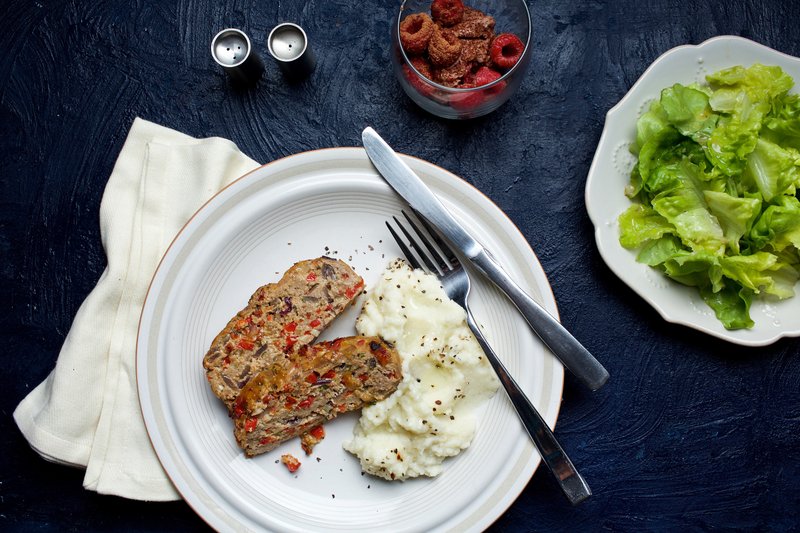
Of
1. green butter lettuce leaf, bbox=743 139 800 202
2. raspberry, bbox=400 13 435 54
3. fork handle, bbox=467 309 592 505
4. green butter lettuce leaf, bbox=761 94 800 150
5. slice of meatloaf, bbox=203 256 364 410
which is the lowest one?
fork handle, bbox=467 309 592 505

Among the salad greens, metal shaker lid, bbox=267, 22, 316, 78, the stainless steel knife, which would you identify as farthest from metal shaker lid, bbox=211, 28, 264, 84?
the salad greens

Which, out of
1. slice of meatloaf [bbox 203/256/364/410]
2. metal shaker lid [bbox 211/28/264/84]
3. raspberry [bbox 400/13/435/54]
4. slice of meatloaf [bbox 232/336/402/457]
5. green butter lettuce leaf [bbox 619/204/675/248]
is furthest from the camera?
metal shaker lid [bbox 211/28/264/84]

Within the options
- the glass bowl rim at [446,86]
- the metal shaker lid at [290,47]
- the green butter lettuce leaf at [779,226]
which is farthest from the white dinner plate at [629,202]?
the metal shaker lid at [290,47]

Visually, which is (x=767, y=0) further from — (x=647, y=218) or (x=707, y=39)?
(x=647, y=218)

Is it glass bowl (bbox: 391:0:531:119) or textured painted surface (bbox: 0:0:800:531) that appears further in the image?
textured painted surface (bbox: 0:0:800:531)

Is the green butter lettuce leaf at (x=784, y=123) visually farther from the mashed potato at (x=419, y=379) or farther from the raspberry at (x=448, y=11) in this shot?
the mashed potato at (x=419, y=379)

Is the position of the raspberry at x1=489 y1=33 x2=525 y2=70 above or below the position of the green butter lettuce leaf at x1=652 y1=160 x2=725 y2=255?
above

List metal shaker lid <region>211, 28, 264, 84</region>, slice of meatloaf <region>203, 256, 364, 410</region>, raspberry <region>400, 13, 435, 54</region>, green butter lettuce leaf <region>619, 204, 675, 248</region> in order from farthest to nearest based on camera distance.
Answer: metal shaker lid <region>211, 28, 264, 84</region> → green butter lettuce leaf <region>619, 204, 675, 248</region> → raspberry <region>400, 13, 435, 54</region> → slice of meatloaf <region>203, 256, 364, 410</region>

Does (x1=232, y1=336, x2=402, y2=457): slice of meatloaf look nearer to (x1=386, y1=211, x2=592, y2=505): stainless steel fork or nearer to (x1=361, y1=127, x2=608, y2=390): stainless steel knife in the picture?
(x1=386, y1=211, x2=592, y2=505): stainless steel fork
